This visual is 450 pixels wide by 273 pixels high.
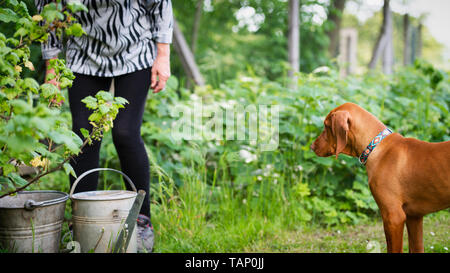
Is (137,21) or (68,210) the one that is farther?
(68,210)

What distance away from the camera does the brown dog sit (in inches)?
74.5

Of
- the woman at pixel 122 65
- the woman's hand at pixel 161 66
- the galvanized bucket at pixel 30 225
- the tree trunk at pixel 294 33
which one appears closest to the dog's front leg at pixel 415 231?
the woman at pixel 122 65

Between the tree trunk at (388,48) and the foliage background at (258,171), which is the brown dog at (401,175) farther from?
the tree trunk at (388,48)

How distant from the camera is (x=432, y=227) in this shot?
2926 mm

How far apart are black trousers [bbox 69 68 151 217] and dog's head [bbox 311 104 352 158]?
1.14 m

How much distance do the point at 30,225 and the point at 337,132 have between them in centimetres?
170

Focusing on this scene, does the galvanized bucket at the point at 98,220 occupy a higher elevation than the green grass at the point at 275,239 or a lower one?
higher

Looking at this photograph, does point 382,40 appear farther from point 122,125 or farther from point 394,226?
point 122,125

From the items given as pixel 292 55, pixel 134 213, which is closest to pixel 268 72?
pixel 292 55

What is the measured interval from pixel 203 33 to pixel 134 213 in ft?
25.9

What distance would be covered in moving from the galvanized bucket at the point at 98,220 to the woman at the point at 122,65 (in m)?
0.29

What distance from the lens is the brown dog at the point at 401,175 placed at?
189 cm
